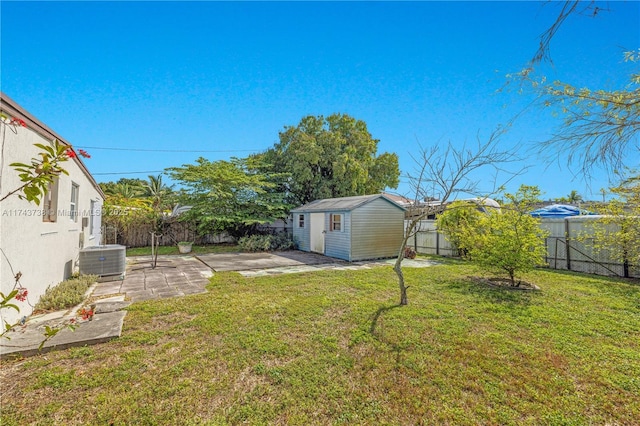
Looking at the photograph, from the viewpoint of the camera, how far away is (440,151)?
15.5ft

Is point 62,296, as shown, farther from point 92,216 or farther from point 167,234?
point 167,234

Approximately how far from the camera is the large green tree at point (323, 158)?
16797 mm

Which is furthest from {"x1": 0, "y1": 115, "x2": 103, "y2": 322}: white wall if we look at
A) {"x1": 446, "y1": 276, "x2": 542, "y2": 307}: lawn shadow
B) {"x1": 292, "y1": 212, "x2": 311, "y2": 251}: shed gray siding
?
{"x1": 292, "y1": 212, "x2": 311, "y2": 251}: shed gray siding

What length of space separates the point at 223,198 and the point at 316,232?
551 cm

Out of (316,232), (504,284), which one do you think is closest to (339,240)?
(316,232)

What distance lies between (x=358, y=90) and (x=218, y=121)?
368 inches

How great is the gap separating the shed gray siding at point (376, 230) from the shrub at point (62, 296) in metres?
7.82

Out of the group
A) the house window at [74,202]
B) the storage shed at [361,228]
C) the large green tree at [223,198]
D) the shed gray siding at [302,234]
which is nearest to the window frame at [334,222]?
the storage shed at [361,228]

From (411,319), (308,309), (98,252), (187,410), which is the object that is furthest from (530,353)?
(98,252)

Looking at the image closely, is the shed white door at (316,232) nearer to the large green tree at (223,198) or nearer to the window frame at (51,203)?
the large green tree at (223,198)

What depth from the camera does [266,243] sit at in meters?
13.3

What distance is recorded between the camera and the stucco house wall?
3.17 m

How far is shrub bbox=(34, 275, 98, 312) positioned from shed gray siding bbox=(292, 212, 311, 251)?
8.82m

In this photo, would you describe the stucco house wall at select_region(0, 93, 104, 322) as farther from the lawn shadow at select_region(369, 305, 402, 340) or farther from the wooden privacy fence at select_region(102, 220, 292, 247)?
the wooden privacy fence at select_region(102, 220, 292, 247)
